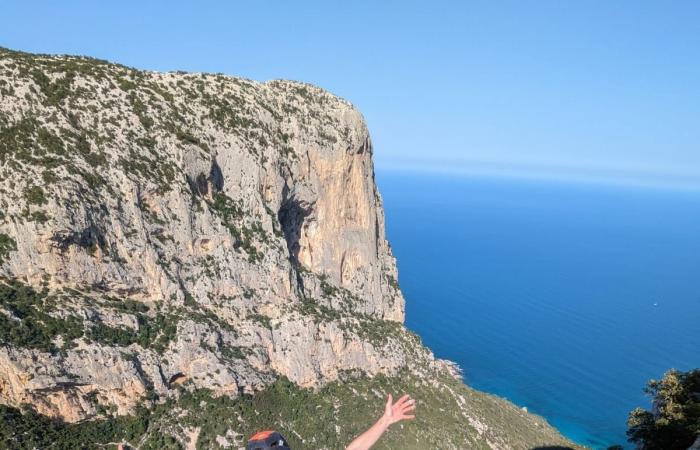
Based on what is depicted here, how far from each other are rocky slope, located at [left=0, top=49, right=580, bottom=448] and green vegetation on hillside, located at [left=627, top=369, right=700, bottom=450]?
66.1 ft

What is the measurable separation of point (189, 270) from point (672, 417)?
44.4m

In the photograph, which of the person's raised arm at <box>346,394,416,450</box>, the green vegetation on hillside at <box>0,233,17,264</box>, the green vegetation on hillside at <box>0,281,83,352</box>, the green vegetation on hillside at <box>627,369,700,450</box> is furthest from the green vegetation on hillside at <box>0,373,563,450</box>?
the person's raised arm at <box>346,394,416,450</box>

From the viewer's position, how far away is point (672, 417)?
3700 cm

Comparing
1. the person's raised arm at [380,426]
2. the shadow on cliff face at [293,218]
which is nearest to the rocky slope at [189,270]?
the shadow on cliff face at [293,218]

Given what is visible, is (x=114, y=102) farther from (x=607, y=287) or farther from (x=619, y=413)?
(x=607, y=287)

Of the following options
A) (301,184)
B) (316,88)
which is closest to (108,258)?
(301,184)

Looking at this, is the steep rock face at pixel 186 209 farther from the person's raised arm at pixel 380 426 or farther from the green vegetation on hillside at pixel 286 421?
the person's raised arm at pixel 380 426

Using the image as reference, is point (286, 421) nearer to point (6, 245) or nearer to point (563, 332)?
point (6, 245)

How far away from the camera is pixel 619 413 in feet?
315

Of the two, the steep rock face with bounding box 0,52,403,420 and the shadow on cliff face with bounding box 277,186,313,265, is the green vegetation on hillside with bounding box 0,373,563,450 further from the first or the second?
the shadow on cliff face with bounding box 277,186,313,265

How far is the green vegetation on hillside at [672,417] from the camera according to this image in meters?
34.9

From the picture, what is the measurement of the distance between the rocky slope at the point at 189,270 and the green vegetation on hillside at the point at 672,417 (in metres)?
20.1

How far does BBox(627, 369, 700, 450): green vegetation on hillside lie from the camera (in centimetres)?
3488

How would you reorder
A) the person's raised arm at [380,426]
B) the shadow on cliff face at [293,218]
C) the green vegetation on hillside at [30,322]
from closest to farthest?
the person's raised arm at [380,426]
the green vegetation on hillside at [30,322]
the shadow on cliff face at [293,218]
